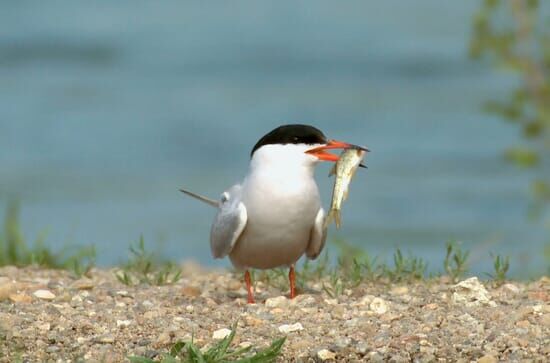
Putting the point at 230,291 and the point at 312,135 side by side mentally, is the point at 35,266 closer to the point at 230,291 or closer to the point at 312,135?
the point at 230,291

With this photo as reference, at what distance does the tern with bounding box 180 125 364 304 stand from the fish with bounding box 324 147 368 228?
0.05 m

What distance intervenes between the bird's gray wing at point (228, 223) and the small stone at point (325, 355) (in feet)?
4.41

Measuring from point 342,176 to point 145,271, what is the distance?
133 centimetres

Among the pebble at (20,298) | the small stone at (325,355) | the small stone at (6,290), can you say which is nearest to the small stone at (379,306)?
the small stone at (325,355)

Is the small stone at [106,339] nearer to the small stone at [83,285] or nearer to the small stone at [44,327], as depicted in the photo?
the small stone at [44,327]

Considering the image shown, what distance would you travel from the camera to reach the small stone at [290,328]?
597 centimetres

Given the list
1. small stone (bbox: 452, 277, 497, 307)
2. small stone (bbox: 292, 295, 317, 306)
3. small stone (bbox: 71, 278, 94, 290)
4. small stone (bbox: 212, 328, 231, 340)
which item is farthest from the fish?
small stone (bbox: 71, 278, 94, 290)

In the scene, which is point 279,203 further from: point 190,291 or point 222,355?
point 222,355

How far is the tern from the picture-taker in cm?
678

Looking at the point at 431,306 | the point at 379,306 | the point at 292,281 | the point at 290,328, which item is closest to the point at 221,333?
the point at 290,328

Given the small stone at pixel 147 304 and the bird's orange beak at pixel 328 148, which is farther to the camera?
the bird's orange beak at pixel 328 148

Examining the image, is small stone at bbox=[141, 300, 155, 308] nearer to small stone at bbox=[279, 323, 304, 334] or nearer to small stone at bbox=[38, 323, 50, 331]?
small stone at bbox=[38, 323, 50, 331]

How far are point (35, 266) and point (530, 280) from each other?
2750 mm

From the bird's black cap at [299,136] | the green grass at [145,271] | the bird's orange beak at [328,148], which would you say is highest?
the bird's black cap at [299,136]
